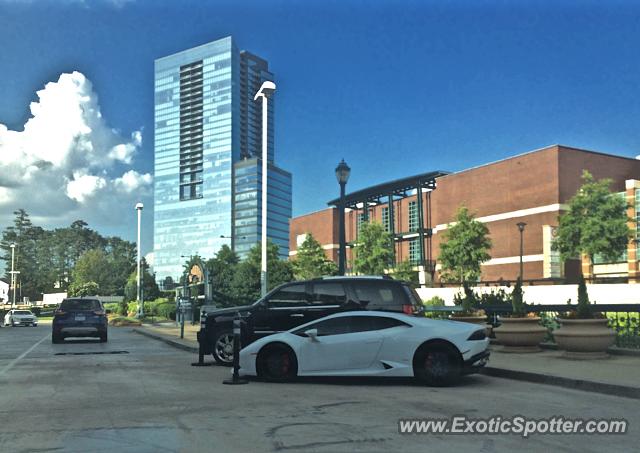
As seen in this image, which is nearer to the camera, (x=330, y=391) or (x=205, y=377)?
(x=330, y=391)

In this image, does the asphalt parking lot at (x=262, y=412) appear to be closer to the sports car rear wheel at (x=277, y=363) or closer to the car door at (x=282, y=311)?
the sports car rear wheel at (x=277, y=363)

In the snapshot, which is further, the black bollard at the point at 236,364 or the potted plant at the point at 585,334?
the potted plant at the point at 585,334

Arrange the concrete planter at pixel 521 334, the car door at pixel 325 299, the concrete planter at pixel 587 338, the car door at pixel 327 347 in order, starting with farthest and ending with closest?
the concrete planter at pixel 521 334 → the concrete planter at pixel 587 338 → the car door at pixel 325 299 → the car door at pixel 327 347

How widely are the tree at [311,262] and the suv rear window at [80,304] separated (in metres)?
57.6

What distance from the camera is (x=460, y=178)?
7800cm

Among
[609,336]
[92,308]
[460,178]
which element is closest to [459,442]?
[609,336]

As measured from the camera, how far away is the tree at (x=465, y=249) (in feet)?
196

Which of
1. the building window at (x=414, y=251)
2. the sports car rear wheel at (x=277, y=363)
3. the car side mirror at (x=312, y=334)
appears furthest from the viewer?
the building window at (x=414, y=251)

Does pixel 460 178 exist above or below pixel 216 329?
above

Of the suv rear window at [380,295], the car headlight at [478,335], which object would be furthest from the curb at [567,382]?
the suv rear window at [380,295]

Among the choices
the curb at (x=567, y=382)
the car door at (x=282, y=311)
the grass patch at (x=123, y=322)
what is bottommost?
the grass patch at (x=123, y=322)

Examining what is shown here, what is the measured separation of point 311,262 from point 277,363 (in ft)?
233

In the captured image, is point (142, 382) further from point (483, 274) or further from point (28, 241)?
point (28, 241)

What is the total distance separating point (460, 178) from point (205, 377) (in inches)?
2719
